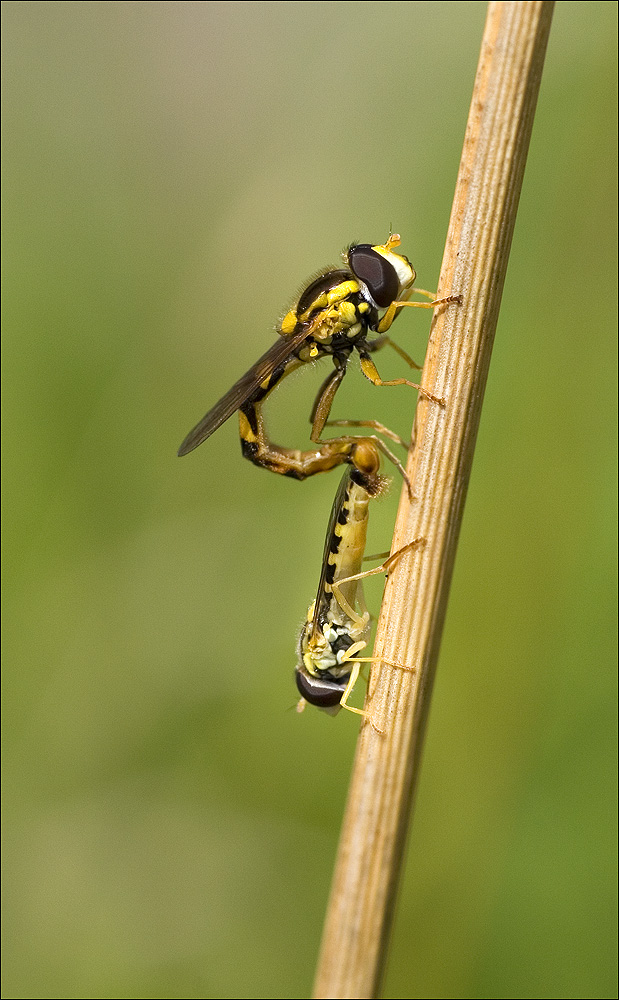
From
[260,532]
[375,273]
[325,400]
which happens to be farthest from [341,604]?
[260,532]

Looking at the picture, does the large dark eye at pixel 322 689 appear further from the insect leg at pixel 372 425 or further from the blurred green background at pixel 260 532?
the blurred green background at pixel 260 532

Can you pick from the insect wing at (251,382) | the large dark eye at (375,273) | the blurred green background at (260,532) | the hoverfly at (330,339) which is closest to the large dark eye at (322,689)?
the hoverfly at (330,339)

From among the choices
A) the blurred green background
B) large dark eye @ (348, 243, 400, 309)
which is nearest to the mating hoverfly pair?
large dark eye @ (348, 243, 400, 309)

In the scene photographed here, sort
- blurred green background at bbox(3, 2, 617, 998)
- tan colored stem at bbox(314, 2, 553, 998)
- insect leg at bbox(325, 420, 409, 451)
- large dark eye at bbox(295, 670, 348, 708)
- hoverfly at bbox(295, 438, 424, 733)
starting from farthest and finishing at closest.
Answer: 1. blurred green background at bbox(3, 2, 617, 998)
2. large dark eye at bbox(295, 670, 348, 708)
3. hoverfly at bbox(295, 438, 424, 733)
4. insect leg at bbox(325, 420, 409, 451)
5. tan colored stem at bbox(314, 2, 553, 998)

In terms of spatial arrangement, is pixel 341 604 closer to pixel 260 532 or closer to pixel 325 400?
pixel 325 400

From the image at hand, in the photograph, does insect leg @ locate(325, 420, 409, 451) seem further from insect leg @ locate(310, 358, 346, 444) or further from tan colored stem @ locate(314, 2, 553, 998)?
tan colored stem @ locate(314, 2, 553, 998)

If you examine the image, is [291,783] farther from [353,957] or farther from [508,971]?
[353,957]

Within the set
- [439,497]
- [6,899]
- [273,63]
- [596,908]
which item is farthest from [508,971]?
[273,63]
